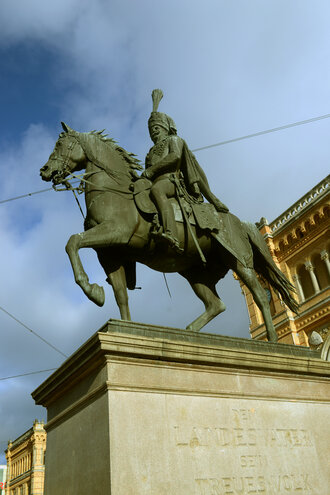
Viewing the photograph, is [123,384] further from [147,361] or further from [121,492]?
[121,492]

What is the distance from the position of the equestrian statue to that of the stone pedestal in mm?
1021

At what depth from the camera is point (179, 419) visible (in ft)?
16.2

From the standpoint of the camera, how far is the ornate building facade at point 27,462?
5703cm

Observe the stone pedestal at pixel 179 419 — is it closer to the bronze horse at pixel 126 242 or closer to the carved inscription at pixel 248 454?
the carved inscription at pixel 248 454

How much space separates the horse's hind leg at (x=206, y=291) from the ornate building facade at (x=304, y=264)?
1994 centimetres

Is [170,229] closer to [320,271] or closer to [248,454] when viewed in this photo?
[248,454]

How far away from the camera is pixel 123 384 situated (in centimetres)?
478

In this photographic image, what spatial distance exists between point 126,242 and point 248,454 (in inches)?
115

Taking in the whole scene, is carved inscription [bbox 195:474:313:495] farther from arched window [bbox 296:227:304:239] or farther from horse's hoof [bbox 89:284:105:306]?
arched window [bbox 296:227:304:239]

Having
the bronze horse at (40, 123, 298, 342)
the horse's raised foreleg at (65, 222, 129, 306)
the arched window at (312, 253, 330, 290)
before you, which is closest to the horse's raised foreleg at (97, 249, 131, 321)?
the bronze horse at (40, 123, 298, 342)

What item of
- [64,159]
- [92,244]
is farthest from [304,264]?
[92,244]

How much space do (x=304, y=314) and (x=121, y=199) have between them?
78.4ft

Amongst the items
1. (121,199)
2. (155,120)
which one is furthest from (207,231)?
(155,120)

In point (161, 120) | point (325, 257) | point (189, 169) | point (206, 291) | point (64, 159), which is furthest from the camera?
point (325, 257)
